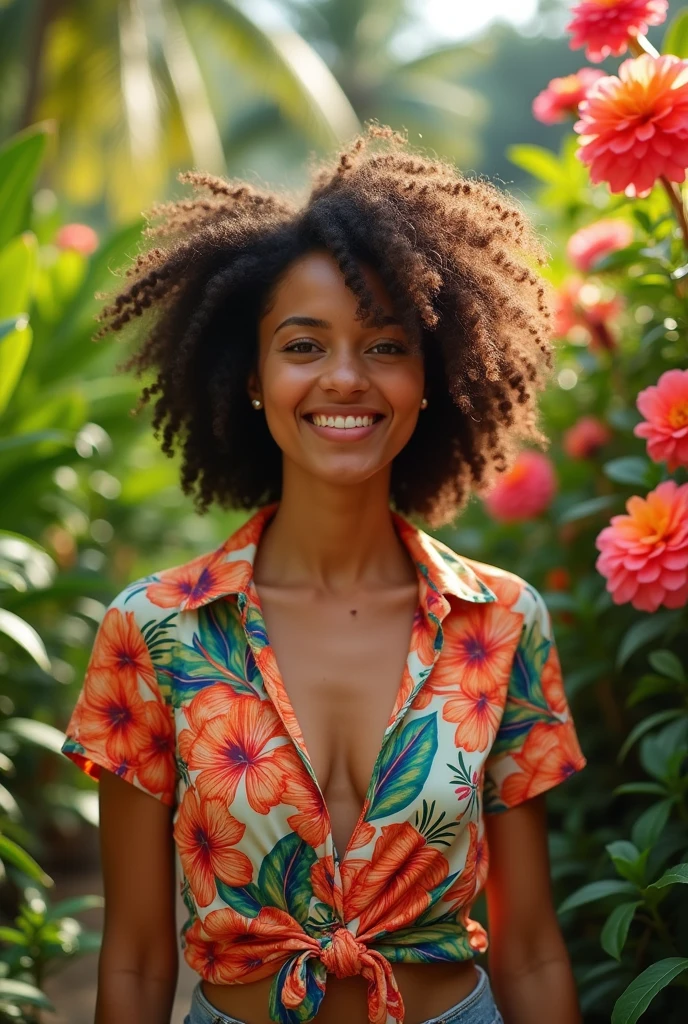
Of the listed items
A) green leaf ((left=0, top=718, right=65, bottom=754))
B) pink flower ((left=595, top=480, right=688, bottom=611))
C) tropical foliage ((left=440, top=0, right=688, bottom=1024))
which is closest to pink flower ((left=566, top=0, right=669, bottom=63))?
tropical foliage ((left=440, top=0, right=688, bottom=1024))

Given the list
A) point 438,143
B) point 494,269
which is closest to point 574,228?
point 494,269

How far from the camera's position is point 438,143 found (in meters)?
28.1

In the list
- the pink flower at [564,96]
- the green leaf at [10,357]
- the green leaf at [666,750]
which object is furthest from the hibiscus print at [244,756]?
the pink flower at [564,96]

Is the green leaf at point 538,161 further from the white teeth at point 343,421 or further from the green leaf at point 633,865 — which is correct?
the green leaf at point 633,865

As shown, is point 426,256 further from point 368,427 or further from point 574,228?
point 574,228

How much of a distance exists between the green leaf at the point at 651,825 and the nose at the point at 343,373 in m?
0.88

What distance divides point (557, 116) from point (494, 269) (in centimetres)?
71

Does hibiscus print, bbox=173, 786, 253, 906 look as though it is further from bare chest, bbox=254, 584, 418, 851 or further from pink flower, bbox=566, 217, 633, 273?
pink flower, bbox=566, 217, 633, 273

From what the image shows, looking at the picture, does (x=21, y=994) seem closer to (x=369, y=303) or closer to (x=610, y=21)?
(x=369, y=303)

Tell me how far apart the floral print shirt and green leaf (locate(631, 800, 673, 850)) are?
178mm

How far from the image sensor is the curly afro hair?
1928 millimetres

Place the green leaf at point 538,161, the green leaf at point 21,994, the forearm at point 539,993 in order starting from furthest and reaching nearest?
the green leaf at point 538,161 < the green leaf at point 21,994 < the forearm at point 539,993

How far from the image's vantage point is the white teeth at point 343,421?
6.07 ft

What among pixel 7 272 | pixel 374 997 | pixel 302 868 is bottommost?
pixel 374 997
